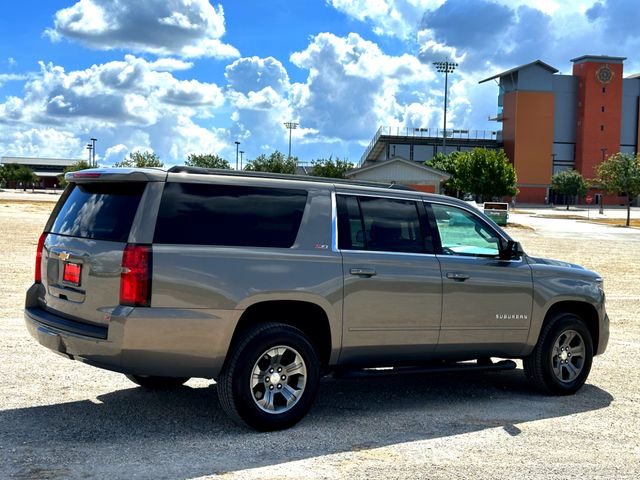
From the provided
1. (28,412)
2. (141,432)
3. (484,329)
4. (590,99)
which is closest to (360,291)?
(484,329)

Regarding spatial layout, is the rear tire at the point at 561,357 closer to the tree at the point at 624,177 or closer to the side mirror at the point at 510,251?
the side mirror at the point at 510,251

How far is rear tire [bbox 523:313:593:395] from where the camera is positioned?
730 cm

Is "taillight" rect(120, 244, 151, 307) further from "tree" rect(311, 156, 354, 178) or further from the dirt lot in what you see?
"tree" rect(311, 156, 354, 178)

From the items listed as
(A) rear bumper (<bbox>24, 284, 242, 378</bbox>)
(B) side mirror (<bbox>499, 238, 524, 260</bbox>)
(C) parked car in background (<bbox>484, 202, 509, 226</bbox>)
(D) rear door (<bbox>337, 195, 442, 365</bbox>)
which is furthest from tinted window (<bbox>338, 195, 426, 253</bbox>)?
(C) parked car in background (<bbox>484, 202, 509, 226</bbox>)

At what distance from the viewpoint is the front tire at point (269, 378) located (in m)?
5.62

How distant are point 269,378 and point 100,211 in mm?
1733

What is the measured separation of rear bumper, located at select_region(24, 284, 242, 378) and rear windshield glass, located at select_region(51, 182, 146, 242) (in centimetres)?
60

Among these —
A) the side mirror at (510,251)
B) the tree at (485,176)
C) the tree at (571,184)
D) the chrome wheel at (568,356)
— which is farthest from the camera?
the tree at (571,184)

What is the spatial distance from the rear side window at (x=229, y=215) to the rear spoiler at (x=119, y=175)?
0.12m

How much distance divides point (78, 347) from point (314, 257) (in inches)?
71.2

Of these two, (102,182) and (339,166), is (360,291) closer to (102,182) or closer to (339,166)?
(102,182)

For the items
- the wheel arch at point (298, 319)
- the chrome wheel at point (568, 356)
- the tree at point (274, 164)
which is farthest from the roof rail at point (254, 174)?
the tree at point (274, 164)

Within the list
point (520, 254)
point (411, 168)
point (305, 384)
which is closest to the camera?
point (305, 384)

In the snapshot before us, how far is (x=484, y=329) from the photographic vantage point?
689 centimetres
